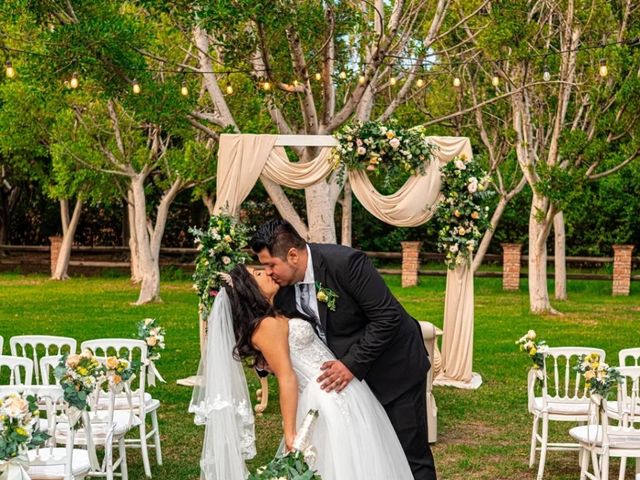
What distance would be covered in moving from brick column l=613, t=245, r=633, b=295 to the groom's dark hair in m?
18.2

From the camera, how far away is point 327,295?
15.3 ft

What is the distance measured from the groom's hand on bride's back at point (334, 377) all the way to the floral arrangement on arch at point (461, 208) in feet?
18.6

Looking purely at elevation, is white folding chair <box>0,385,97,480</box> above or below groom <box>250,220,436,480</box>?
below

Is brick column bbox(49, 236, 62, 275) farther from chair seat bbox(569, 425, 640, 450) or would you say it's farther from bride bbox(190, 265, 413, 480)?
bride bbox(190, 265, 413, 480)

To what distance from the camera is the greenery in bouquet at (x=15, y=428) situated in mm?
3893

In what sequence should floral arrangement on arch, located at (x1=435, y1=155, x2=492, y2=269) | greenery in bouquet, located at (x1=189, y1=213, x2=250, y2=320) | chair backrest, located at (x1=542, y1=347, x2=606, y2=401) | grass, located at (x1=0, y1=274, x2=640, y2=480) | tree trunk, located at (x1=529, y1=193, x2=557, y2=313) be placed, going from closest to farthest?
chair backrest, located at (x1=542, y1=347, x2=606, y2=401)
grass, located at (x1=0, y1=274, x2=640, y2=480)
greenery in bouquet, located at (x1=189, y1=213, x2=250, y2=320)
floral arrangement on arch, located at (x1=435, y1=155, x2=492, y2=269)
tree trunk, located at (x1=529, y1=193, x2=557, y2=313)

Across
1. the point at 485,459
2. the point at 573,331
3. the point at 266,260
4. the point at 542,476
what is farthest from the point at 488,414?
the point at 573,331

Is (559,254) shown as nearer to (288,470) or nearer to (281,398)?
(281,398)

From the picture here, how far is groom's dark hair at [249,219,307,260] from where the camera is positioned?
4.36 m

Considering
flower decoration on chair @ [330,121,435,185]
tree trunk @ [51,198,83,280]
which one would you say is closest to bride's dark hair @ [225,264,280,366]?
flower decoration on chair @ [330,121,435,185]

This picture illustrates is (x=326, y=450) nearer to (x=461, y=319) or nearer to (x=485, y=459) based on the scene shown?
(x=485, y=459)

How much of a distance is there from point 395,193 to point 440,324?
18.2 ft

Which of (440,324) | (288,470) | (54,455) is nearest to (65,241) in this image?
(440,324)

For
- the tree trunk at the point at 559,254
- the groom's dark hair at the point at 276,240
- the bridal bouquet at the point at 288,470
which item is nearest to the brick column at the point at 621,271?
the tree trunk at the point at 559,254
